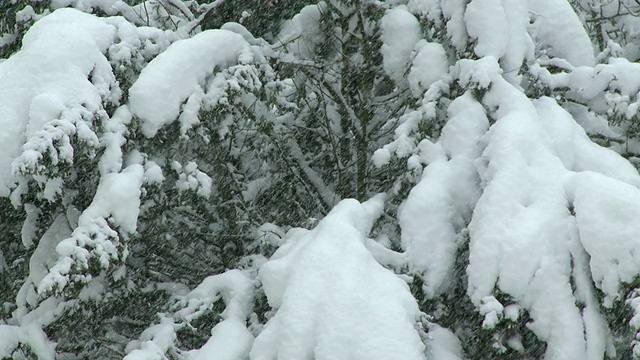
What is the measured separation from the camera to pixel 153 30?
13.2 ft

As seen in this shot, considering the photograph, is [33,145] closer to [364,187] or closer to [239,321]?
[239,321]

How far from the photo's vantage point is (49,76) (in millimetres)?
3320

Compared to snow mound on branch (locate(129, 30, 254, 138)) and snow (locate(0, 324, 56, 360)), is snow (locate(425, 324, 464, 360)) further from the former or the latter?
snow (locate(0, 324, 56, 360))

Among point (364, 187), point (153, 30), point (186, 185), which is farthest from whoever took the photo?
point (364, 187)

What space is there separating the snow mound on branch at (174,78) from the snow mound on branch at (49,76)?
20 cm

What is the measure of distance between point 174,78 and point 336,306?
5.58 ft

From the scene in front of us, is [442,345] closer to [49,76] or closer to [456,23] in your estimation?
[456,23]

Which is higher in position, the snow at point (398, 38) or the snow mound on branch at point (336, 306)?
the snow at point (398, 38)

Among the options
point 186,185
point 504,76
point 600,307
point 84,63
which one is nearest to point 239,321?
point 186,185

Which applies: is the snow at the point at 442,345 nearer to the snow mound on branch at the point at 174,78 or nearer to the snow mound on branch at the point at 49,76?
the snow mound on branch at the point at 174,78

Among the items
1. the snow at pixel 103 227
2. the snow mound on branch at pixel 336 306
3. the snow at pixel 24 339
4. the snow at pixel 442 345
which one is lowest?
the snow at pixel 24 339

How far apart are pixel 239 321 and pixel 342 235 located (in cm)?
90

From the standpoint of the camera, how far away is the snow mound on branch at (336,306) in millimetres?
2803

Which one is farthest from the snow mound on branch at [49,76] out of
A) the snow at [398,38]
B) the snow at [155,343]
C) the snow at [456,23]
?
the snow at [456,23]
